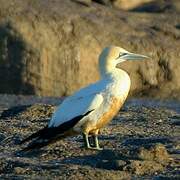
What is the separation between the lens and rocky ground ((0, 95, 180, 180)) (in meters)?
11.9

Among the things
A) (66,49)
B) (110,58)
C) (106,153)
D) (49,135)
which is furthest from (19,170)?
(66,49)

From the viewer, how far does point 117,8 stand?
101 ft

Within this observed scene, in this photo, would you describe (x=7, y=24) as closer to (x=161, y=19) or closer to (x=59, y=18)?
(x=59, y=18)

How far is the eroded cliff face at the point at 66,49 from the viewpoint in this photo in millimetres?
26125

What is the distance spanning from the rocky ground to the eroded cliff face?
25.9 ft

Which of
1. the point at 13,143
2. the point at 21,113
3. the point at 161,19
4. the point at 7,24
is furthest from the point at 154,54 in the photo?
the point at 13,143

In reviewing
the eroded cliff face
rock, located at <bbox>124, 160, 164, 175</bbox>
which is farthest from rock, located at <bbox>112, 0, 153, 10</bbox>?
rock, located at <bbox>124, 160, 164, 175</bbox>

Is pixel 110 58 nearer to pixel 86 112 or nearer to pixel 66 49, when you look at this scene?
pixel 86 112

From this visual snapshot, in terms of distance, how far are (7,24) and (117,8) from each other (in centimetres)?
550

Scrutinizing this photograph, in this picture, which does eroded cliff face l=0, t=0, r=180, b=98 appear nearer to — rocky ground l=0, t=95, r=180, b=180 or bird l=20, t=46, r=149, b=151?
rocky ground l=0, t=95, r=180, b=180

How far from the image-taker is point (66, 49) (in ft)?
86.7

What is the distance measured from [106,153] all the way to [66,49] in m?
13.8

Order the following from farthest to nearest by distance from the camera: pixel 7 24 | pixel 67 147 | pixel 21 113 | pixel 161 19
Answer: pixel 161 19, pixel 7 24, pixel 21 113, pixel 67 147

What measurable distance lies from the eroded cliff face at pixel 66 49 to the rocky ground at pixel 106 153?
791cm
